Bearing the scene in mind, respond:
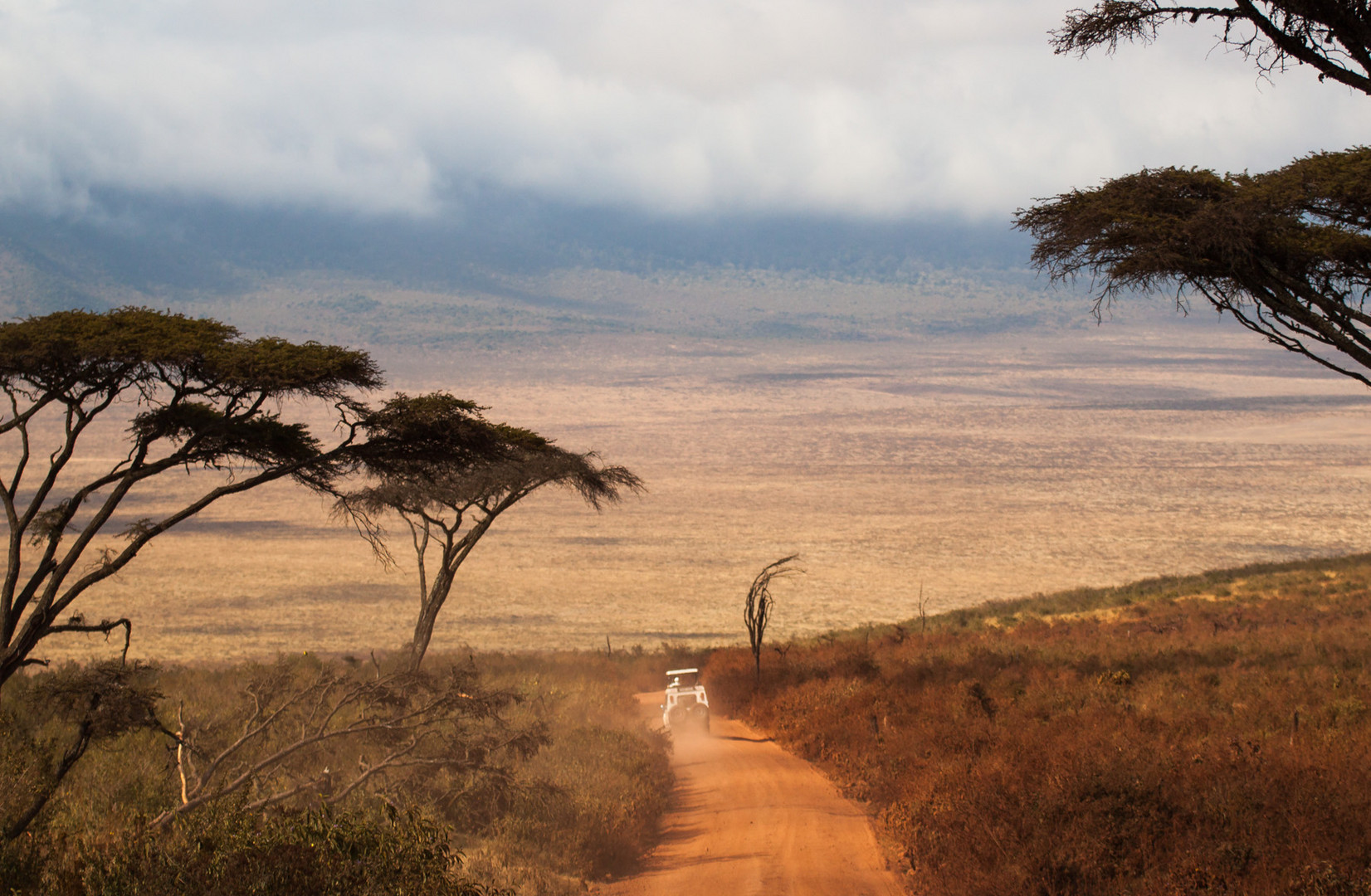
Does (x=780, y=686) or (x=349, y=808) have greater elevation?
(x=349, y=808)

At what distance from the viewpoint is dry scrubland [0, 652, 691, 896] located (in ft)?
Answer: 18.6

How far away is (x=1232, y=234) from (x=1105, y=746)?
5045 millimetres

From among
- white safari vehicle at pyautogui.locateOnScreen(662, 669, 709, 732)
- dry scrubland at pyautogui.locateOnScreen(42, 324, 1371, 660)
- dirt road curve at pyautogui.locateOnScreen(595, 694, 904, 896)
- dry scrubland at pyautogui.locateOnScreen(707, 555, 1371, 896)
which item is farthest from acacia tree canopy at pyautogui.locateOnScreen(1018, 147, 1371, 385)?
dry scrubland at pyautogui.locateOnScreen(42, 324, 1371, 660)

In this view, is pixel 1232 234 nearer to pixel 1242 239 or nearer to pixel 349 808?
pixel 1242 239

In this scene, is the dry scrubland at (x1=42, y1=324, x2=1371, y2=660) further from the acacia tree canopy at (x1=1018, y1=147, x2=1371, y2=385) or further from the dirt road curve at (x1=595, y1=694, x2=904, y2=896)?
the acacia tree canopy at (x1=1018, y1=147, x2=1371, y2=385)

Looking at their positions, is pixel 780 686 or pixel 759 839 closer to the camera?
pixel 759 839

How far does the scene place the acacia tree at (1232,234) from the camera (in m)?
9.12

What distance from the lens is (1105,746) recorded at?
30.7 ft

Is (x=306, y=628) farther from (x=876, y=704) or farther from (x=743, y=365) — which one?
(x=743, y=365)

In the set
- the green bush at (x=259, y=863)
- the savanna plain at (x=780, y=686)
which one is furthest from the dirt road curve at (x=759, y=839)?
the green bush at (x=259, y=863)

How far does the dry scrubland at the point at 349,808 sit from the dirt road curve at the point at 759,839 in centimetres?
44

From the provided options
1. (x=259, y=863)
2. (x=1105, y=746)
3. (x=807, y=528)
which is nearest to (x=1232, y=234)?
(x=1105, y=746)

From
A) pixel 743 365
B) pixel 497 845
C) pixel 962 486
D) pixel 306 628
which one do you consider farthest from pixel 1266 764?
pixel 743 365

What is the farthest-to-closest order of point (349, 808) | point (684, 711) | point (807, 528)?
point (807, 528) < point (684, 711) < point (349, 808)
